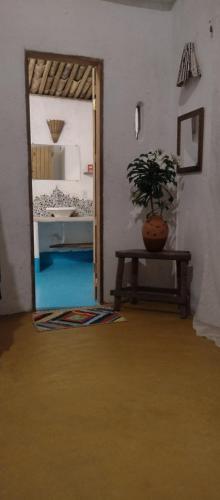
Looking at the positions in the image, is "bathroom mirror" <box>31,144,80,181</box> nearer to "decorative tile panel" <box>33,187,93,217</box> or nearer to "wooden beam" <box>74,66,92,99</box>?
"decorative tile panel" <box>33,187,93,217</box>

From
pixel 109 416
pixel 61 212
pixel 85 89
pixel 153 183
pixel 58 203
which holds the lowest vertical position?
pixel 109 416

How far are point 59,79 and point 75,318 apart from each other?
3796 millimetres

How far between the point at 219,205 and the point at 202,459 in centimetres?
186

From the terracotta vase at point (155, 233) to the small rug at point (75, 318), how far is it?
0.69 meters

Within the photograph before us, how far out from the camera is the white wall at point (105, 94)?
10.6 ft

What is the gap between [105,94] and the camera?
3.51 metres

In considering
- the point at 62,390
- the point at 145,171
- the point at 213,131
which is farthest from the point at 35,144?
the point at 62,390

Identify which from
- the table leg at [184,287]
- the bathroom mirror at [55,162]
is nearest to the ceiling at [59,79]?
the bathroom mirror at [55,162]

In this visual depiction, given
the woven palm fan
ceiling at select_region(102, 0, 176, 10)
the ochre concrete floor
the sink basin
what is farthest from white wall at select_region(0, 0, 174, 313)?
the woven palm fan

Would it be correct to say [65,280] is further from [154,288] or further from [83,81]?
[83,81]

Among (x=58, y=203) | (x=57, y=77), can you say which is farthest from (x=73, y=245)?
(x=57, y=77)

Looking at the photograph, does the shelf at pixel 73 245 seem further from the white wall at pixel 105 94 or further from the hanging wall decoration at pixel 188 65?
the hanging wall decoration at pixel 188 65

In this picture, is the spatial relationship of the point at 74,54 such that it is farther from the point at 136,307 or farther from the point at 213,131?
the point at 136,307

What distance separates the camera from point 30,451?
160 cm
